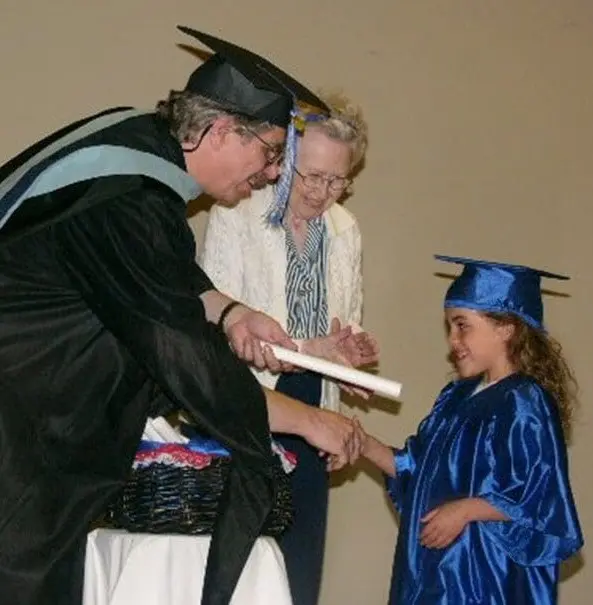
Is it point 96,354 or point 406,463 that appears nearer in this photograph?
point 96,354

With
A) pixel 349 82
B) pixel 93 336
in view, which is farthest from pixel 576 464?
pixel 93 336

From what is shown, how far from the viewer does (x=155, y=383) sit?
2479 mm

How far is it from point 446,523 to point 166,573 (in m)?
0.86

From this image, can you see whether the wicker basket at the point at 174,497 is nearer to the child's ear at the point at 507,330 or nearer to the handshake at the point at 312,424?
the handshake at the point at 312,424

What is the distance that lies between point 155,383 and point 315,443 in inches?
13.0

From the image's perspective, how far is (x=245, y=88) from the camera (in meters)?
2.61

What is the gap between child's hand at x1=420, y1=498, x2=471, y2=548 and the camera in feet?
10.3

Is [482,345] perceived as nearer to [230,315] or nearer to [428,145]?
[230,315]

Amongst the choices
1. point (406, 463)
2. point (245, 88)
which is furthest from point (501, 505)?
point (245, 88)

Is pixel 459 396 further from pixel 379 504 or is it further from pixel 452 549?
pixel 379 504

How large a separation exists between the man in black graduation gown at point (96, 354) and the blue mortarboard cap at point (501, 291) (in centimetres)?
107

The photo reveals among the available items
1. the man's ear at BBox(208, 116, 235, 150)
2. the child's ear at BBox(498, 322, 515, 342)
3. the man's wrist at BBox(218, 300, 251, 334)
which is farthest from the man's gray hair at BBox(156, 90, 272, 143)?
the child's ear at BBox(498, 322, 515, 342)

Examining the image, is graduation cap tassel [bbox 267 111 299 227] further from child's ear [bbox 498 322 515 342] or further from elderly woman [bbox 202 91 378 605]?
child's ear [bbox 498 322 515 342]

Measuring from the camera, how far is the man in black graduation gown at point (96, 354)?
7.48 ft
